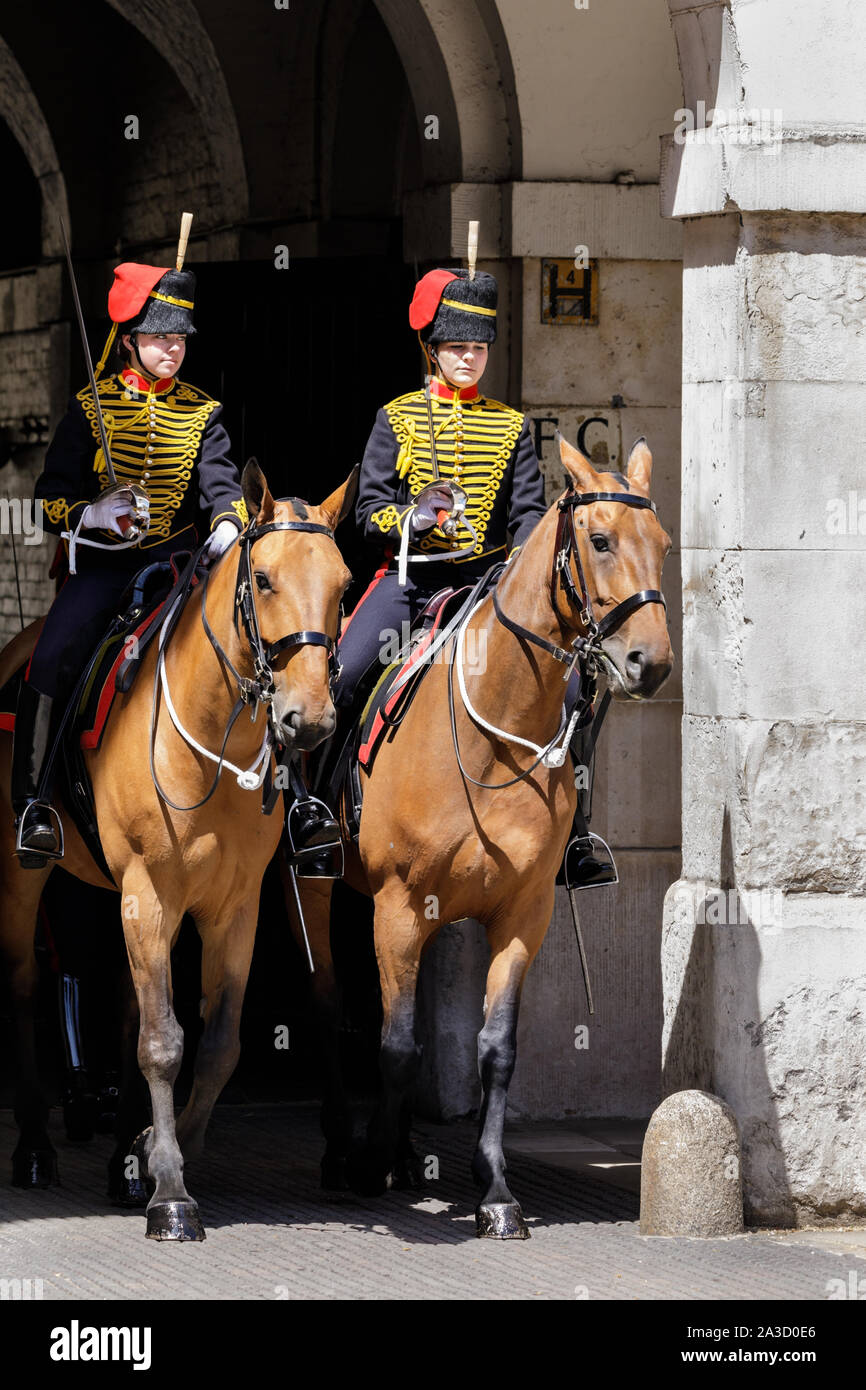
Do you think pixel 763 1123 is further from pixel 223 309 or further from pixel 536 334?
pixel 223 309

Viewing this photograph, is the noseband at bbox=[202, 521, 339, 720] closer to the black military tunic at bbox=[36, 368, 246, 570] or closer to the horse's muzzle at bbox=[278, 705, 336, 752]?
the horse's muzzle at bbox=[278, 705, 336, 752]

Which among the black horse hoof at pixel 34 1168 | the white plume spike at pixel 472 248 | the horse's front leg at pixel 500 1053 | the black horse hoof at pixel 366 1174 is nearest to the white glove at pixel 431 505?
the white plume spike at pixel 472 248

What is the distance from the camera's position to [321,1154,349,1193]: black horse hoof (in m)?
7.98

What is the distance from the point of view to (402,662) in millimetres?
7711

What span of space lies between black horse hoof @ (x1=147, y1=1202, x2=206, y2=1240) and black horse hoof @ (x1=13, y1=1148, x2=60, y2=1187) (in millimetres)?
942

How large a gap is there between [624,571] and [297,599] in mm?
906

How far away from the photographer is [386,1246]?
716 cm

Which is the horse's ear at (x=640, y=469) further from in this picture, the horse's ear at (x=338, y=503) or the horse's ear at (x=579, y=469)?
the horse's ear at (x=338, y=503)

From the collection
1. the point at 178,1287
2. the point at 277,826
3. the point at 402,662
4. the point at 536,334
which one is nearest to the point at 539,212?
the point at 536,334

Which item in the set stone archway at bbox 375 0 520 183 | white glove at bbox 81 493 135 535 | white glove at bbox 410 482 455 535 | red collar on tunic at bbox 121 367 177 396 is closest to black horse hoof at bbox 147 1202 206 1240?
white glove at bbox 81 493 135 535

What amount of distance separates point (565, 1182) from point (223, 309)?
12.3 ft

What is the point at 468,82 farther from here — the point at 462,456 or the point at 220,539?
the point at 220,539

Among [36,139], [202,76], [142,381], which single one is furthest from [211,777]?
[36,139]

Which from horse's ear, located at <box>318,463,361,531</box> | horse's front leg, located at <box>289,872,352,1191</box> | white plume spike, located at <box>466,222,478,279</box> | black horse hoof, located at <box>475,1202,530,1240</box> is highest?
white plume spike, located at <box>466,222,478,279</box>
